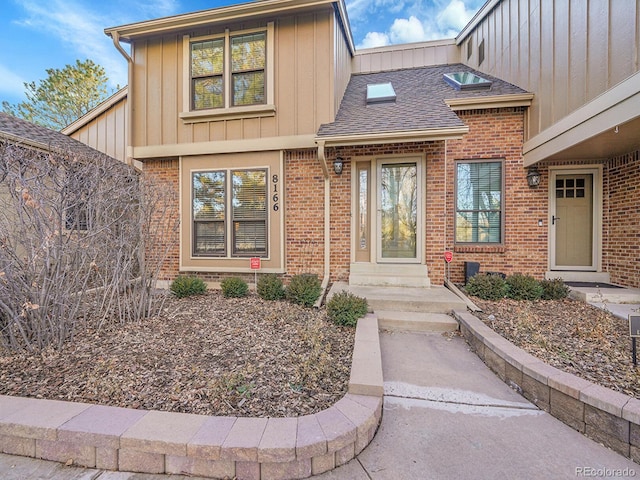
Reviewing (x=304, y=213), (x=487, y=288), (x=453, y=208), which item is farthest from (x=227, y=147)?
(x=487, y=288)

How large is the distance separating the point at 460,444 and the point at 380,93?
21.9 feet

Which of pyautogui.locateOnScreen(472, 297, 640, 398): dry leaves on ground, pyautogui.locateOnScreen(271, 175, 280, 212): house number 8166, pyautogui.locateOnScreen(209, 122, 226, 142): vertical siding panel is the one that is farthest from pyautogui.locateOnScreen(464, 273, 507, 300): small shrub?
pyautogui.locateOnScreen(209, 122, 226, 142): vertical siding panel

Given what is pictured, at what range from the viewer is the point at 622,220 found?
5297 millimetres

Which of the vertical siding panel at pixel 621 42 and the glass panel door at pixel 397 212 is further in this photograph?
the glass panel door at pixel 397 212

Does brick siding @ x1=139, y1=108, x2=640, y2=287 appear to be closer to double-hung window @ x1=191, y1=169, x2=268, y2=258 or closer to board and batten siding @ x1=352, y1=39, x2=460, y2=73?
double-hung window @ x1=191, y1=169, x2=268, y2=258

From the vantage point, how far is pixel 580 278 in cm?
569

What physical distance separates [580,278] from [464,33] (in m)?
7.09

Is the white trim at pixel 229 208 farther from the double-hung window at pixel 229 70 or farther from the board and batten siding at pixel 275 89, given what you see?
the double-hung window at pixel 229 70

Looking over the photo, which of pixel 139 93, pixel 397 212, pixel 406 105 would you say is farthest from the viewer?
pixel 139 93

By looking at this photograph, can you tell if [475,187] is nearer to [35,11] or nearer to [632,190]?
[632,190]

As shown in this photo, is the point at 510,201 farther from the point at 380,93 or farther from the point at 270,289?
the point at 270,289

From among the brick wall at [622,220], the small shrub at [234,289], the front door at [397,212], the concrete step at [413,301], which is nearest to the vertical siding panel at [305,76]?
the front door at [397,212]

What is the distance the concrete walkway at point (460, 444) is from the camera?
1755 mm

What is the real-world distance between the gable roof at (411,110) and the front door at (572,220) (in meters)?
1.85
